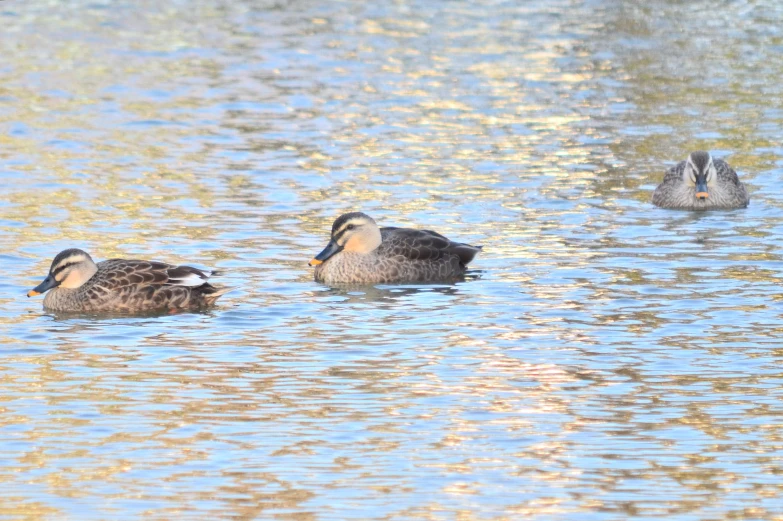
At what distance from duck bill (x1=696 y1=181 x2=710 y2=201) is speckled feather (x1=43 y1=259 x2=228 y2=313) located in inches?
305

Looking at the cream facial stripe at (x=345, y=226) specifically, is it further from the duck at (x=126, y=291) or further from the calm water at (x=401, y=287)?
the duck at (x=126, y=291)

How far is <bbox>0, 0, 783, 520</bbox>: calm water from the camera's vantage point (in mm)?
10414

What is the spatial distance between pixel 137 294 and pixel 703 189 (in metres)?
8.48

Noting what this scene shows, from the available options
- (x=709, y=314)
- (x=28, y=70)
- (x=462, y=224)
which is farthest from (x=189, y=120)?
(x=709, y=314)

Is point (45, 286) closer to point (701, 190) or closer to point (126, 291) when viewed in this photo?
point (126, 291)

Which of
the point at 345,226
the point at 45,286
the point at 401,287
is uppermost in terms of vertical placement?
the point at 345,226

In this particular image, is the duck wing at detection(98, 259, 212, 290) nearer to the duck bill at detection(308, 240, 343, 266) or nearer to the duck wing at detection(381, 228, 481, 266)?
the duck bill at detection(308, 240, 343, 266)

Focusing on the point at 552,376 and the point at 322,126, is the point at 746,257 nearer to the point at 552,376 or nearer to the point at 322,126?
the point at 552,376

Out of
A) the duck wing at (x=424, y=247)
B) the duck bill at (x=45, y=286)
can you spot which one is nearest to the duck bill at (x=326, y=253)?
the duck wing at (x=424, y=247)

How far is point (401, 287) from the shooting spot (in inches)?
674

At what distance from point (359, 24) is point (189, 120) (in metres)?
12.3

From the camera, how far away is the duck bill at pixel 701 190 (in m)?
21.0

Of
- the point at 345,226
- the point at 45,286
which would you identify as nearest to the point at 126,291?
the point at 45,286

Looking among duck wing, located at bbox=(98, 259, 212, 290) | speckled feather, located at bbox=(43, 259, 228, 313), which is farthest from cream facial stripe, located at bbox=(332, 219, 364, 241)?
speckled feather, located at bbox=(43, 259, 228, 313)
